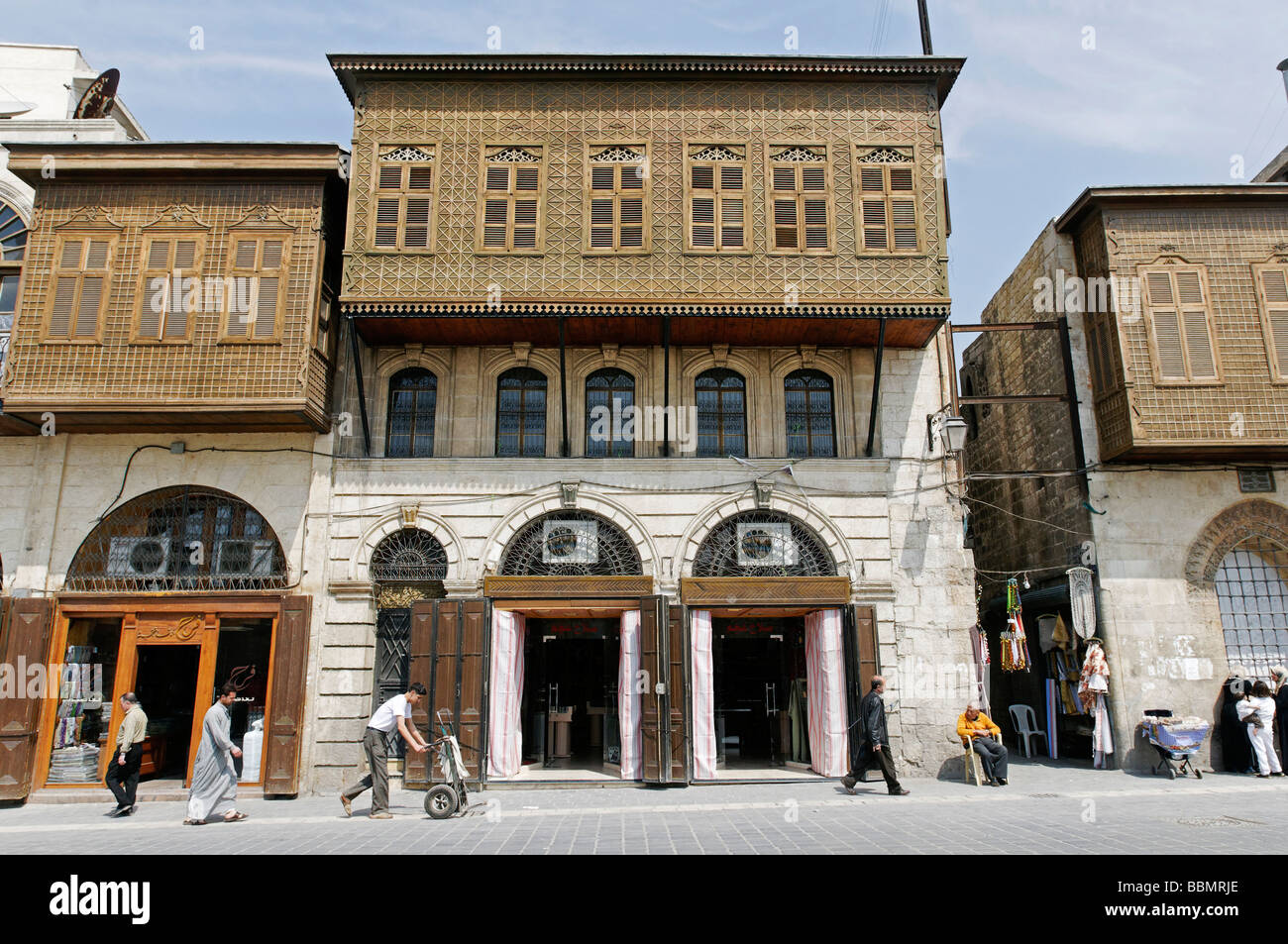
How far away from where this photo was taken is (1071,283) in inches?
680

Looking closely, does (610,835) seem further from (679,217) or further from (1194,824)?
(679,217)

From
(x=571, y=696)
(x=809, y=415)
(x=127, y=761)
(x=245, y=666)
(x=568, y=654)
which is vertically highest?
(x=809, y=415)

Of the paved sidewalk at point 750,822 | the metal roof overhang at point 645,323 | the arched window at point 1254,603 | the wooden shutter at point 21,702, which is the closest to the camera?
the paved sidewalk at point 750,822

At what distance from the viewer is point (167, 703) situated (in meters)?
15.2

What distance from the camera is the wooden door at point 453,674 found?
13703 millimetres

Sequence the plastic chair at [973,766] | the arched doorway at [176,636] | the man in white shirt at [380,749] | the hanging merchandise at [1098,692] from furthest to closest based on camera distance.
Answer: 1. the hanging merchandise at [1098,692]
2. the arched doorway at [176,636]
3. the plastic chair at [973,766]
4. the man in white shirt at [380,749]

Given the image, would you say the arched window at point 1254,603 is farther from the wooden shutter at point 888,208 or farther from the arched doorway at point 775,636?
the wooden shutter at point 888,208

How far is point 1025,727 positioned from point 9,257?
22565mm

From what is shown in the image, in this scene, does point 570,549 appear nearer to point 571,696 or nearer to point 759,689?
point 571,696

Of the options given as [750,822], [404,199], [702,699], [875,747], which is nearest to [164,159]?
[404,199]

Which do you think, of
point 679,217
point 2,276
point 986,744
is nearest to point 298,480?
point 2,276

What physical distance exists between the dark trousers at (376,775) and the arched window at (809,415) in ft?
29.0

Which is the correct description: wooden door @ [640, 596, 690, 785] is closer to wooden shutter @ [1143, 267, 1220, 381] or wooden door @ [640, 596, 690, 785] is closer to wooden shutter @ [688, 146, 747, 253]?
wooden shutter @ [688, 146, 747, 253]

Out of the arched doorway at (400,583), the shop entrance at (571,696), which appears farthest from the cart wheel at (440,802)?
the arched doorway at (400,583)
